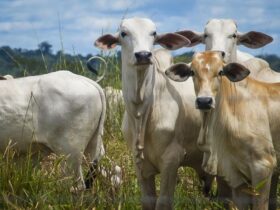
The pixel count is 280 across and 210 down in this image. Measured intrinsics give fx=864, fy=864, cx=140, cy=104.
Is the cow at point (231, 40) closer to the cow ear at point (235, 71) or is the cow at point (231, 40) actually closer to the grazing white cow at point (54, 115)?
the cow ear at point (235, 71)

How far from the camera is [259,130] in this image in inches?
291

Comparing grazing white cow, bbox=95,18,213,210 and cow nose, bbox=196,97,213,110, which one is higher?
cow nose, bbox=196,97,213,110

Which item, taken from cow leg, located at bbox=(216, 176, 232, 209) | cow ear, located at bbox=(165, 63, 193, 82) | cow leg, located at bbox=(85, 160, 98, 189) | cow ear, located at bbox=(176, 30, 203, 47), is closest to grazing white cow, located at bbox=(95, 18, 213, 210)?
cow ear, located at bbox=(165, 63, 193, 82)

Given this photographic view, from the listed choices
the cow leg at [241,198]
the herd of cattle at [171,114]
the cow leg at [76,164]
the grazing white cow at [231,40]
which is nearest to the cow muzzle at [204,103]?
the herd of cattle at [171,114]

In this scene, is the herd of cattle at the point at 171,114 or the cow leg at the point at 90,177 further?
the cow leg at the point at 90,177

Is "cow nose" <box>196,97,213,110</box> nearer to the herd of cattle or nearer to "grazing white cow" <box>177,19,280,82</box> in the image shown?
the herd of cattle

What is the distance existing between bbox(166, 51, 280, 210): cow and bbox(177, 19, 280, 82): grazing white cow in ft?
2.47

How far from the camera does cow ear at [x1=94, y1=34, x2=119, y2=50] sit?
823 centimetres

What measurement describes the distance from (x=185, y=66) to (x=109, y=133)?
3.67 m

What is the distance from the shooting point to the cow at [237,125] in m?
7.25

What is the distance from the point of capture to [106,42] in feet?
27.2

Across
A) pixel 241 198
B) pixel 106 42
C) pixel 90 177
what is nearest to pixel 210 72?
pixel 241 198

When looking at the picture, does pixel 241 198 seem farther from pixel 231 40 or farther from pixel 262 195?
pixel 231 40

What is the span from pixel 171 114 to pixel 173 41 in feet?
2.64
